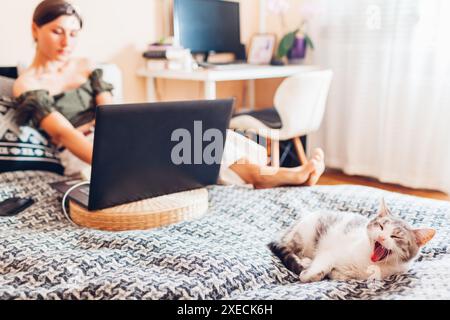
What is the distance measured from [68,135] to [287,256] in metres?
0.92

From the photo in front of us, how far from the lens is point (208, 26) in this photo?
288 cm

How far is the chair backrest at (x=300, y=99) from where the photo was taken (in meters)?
2.43

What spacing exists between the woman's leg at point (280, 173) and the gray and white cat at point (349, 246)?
462mm

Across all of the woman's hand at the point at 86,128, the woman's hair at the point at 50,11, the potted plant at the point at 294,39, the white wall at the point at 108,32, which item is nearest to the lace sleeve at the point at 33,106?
the woman's hand at the point at 86,128

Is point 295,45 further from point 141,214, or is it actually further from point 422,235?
point 422,235

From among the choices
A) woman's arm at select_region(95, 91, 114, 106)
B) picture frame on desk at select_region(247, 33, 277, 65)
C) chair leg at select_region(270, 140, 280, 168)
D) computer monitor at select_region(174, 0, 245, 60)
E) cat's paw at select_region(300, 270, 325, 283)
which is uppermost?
computer monitor at select_region(174, 0, 245, 60)

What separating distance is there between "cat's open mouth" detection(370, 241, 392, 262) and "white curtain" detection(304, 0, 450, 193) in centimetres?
175

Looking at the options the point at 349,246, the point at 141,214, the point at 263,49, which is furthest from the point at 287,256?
the point at 263,49

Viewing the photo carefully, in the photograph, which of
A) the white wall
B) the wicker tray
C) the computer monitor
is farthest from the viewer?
the computer monitor

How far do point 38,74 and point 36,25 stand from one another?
183 mm

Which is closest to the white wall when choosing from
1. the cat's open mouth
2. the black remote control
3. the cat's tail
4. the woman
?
the woman

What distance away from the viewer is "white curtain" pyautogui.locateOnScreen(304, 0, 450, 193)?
247 centimetres

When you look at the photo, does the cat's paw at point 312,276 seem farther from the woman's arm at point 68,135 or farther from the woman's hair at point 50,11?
the woman's hair at point 50,11

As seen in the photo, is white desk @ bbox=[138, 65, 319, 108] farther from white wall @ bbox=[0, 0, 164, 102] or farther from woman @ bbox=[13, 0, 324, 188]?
woman @ bbox=[13, 0, 324, 188]
